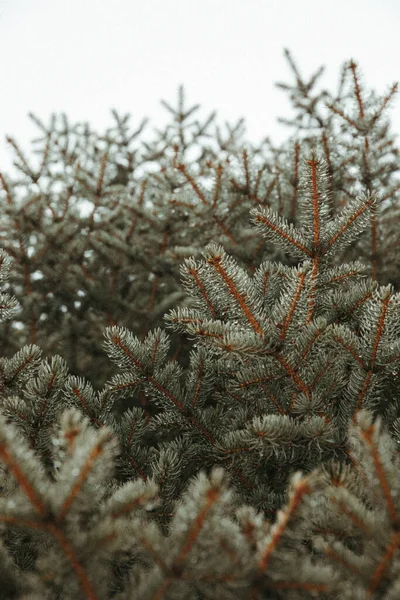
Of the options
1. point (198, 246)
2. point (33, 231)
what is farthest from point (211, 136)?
point (33, 231)

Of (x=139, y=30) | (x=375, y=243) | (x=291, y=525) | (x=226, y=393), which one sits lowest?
(x=291, y=525)

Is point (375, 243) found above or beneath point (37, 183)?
beneath

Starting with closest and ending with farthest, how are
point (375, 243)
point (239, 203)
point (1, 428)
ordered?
point (1, 428)
point (375, 243)
point (239, 203)

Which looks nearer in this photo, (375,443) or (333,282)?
(375,443)

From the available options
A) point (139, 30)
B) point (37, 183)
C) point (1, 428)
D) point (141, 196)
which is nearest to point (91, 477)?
point (1, 428)

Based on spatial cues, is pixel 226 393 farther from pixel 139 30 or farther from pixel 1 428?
pixel 139 30

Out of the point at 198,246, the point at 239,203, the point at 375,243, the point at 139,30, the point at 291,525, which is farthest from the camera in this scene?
the point at 139,30

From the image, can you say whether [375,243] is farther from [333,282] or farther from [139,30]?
[139,30]
